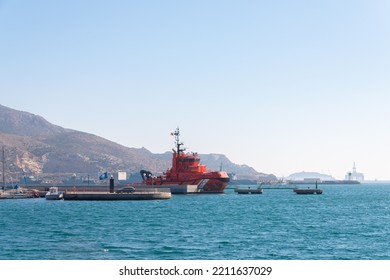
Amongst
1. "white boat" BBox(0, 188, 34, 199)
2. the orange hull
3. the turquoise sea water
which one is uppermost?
the orange hull

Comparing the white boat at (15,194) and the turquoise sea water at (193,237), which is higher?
the white boat at (15,194)

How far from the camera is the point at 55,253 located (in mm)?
41000

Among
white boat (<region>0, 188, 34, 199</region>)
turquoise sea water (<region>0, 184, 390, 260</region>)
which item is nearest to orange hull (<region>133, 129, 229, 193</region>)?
white boat (<region>0, 188, 34, 199</region>)

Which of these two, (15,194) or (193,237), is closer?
(193,237)

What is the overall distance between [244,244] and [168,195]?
232 ft

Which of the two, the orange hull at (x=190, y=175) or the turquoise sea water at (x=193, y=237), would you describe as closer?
the turquoise sea water at (x=193, y=237)

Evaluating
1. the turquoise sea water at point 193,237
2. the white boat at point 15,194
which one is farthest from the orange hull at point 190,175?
the turquoise sea water at point 193,237

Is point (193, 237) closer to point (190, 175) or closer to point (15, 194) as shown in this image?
point (190, 175)

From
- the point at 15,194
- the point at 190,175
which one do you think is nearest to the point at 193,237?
the point at 190,175

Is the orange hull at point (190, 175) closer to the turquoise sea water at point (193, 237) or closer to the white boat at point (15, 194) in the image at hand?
the white boat at point (15, 194)

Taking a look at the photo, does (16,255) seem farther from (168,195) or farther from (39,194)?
(39,194)

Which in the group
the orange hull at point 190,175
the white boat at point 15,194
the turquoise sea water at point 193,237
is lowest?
the turquoise sea water at point 193,237

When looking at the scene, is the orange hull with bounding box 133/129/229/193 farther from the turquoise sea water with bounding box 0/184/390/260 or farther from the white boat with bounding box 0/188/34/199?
the turquoise sea water with bounding box 0/184/390/260
